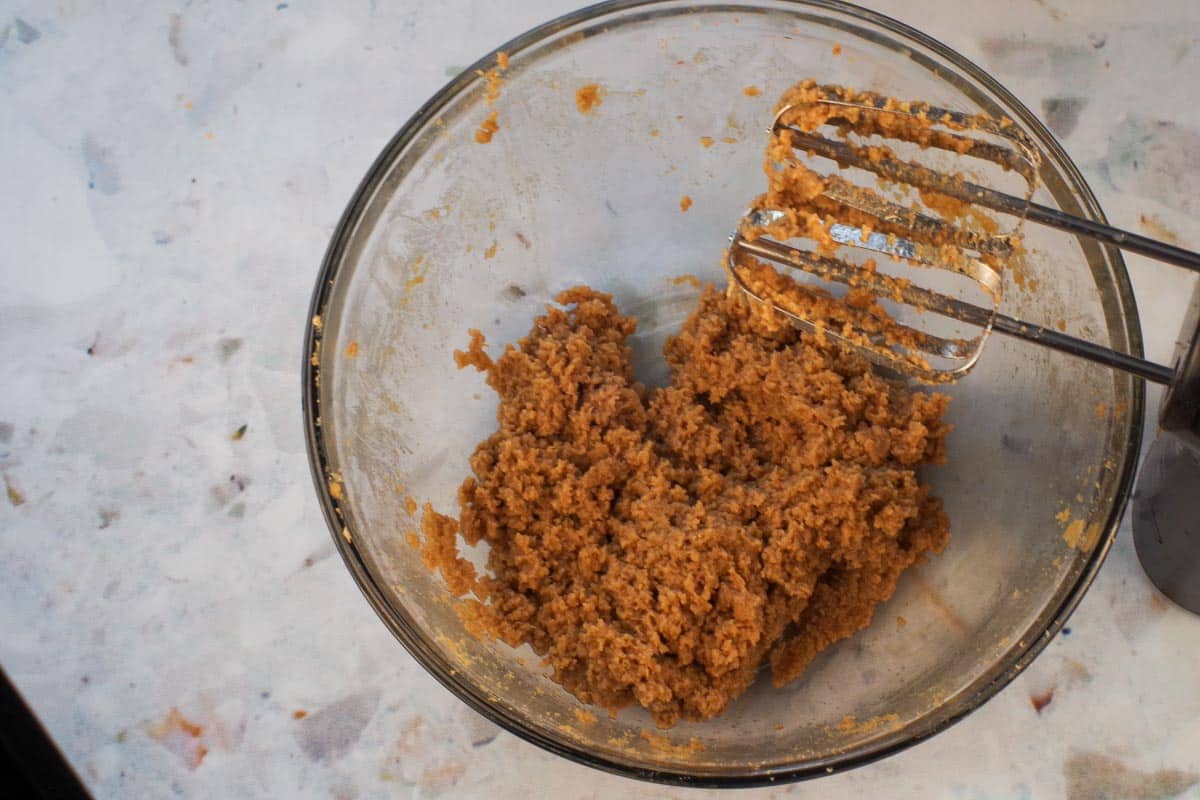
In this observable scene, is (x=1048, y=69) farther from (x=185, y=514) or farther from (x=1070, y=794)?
(x=185, y=514)

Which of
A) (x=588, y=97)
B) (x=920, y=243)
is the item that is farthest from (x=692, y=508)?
(x=588, y=97)

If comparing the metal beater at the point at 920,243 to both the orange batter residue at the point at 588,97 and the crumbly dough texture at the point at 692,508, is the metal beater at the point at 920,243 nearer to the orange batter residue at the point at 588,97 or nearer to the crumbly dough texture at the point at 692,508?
the crumbly dough texture at the point at 692,508

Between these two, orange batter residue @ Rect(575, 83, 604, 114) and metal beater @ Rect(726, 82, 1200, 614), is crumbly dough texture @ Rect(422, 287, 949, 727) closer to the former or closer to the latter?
metal beater @ Rect(726, 82, 1200, 614)

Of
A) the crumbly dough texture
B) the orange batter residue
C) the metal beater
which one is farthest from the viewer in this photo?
the orange batter residue

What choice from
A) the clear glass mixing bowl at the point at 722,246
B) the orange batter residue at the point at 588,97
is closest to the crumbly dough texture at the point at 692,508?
the clear glass mixing bowl at the point at 722,246

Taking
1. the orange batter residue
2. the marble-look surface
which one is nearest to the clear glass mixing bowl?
the orange batter residue

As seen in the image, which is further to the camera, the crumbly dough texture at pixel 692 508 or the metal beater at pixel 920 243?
the crumbly dough texture at pixel 692 508
